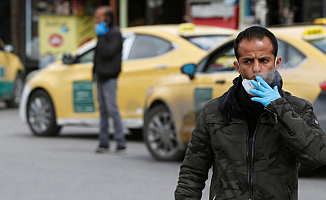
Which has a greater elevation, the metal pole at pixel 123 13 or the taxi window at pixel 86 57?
the metal pole at pixel 123 13

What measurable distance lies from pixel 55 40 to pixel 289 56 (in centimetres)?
1438

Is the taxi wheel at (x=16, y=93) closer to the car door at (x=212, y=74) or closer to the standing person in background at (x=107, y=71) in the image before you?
the standing person in background at (x=107, y=71)

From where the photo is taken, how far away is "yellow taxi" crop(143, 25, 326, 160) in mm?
6875

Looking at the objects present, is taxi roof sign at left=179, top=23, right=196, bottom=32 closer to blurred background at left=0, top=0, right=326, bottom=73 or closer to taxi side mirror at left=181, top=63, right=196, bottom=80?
taxi side mirror at left=181, top=63, right=196, bottom=80

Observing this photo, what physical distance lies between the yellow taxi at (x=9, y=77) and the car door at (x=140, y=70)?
7.21 meters

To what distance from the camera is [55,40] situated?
20875 millimetres

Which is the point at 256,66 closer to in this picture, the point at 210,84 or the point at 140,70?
the point at 210,84

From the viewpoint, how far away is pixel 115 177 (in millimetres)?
7461

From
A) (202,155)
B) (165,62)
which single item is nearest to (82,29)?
(165,62)

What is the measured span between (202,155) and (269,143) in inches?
11.8

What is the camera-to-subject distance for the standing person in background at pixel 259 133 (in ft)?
8.87

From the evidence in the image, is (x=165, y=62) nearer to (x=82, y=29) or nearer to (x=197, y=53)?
(x=197, y=53)

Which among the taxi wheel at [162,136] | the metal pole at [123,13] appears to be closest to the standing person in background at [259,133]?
the taxi wheel at [162,136]

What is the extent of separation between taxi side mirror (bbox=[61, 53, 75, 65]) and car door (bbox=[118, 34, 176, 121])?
919 mm
